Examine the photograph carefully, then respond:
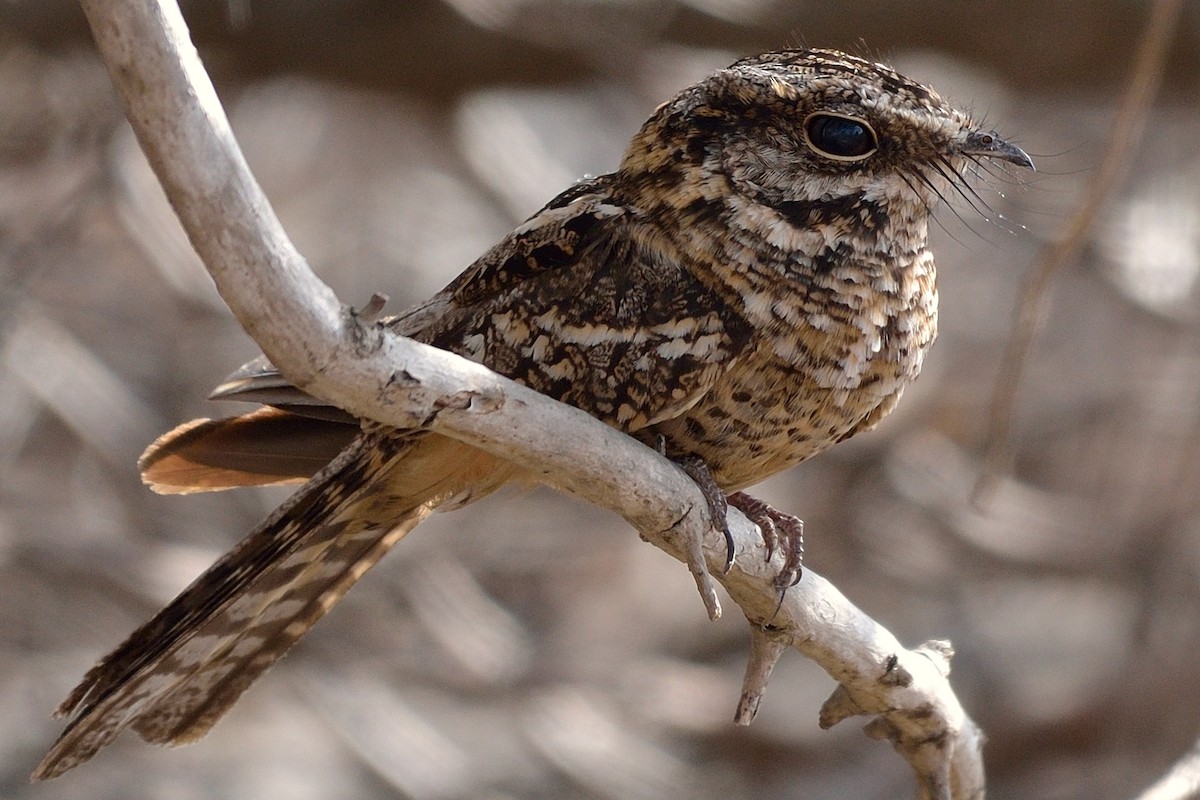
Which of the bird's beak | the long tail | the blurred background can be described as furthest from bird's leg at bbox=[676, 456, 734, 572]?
the blurred background

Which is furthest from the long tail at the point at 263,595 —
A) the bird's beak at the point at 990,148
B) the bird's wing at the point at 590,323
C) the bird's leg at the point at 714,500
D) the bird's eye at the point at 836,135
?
the bird's beak at the point at 990,148

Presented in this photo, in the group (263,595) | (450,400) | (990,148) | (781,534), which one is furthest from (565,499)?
(450,400)

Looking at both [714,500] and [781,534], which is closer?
[714,500]

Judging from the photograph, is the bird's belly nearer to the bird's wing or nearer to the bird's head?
the bird's wing

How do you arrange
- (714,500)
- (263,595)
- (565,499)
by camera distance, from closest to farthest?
(714,500), (263,595), (565,499)

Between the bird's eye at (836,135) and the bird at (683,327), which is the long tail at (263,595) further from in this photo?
the bird's eye at (836,135)

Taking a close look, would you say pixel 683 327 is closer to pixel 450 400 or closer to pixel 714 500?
pixel 714 500
